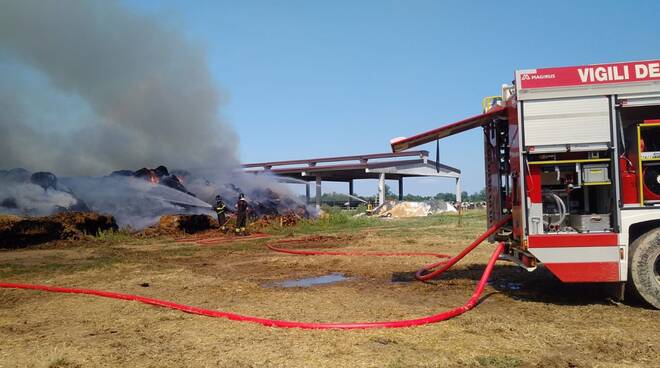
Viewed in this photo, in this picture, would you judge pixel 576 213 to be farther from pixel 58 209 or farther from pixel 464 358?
pixel 58 209

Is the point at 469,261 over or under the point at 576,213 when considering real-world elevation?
under

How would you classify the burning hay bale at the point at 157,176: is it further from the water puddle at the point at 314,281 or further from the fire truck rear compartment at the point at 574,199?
the fire truck rear compartment at the point at 574,199

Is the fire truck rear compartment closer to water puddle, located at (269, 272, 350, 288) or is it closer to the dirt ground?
the dirt ground

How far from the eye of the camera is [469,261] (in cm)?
1127

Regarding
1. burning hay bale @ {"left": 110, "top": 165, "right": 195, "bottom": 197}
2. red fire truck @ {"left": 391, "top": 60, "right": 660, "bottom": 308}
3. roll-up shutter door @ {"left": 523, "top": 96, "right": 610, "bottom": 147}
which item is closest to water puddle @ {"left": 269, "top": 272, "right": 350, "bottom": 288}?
red fire truck @ {"left": 391, "top": 60, "right": 660, "bottom": 308}

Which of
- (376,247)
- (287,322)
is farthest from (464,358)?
(376,247)

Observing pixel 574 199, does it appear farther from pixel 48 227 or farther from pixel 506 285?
pixel 48 227

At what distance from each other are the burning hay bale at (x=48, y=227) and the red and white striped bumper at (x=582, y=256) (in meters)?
16.8

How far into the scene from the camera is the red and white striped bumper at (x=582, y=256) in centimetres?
651

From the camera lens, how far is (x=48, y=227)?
18.0 metres

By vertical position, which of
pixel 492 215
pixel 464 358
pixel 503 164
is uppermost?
pixel 503 164

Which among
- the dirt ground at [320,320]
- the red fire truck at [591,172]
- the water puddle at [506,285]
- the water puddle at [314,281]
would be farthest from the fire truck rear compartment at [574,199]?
the water puddle at [314,281]

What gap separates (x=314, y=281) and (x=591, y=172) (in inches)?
201

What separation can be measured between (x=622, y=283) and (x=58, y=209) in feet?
69.8
